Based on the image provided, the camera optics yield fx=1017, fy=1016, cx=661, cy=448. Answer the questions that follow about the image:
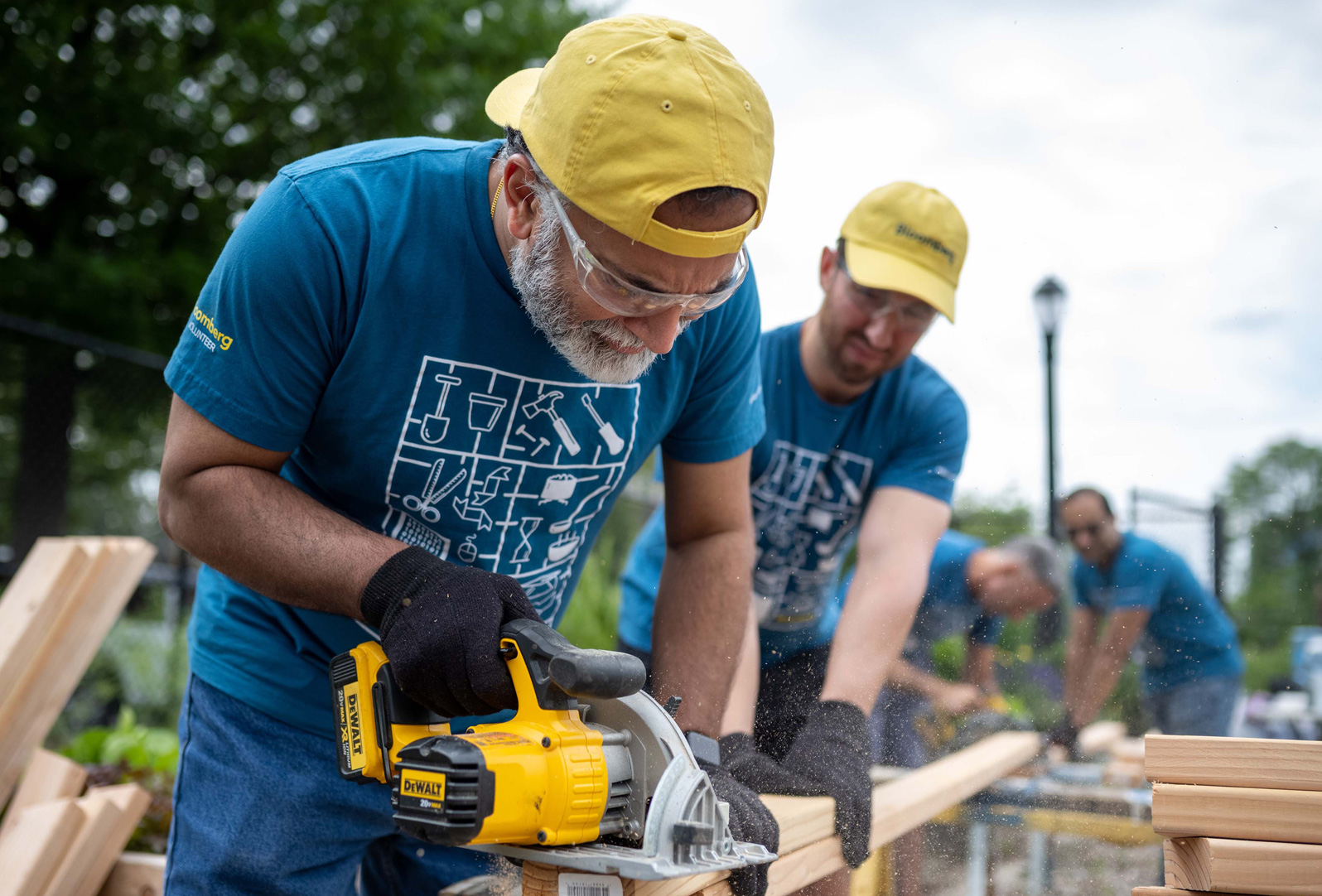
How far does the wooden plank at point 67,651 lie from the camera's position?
8.90 ft

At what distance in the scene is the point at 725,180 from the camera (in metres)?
1.34

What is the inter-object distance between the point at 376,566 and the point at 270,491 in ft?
0.75

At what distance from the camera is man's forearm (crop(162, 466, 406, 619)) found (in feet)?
4.74

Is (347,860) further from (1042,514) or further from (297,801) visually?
(1042,514)

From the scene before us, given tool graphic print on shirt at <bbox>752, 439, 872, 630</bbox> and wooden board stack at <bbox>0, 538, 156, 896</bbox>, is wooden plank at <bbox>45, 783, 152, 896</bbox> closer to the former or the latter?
wooden board stack at <bbox>0, 538, 156, 896</bbox>

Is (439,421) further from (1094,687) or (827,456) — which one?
(1094,687)

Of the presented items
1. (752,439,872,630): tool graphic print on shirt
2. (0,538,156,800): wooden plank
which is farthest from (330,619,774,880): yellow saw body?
(0,538,156,800): wooden plank

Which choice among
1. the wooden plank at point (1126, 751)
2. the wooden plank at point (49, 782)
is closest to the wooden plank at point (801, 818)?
the wooden plank at point (49, 782)

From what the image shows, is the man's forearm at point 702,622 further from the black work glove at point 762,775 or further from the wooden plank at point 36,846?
the wooden plank at point 36,846

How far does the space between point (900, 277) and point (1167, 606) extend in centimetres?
295

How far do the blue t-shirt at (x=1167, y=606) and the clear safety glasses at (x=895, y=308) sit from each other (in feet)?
7.96

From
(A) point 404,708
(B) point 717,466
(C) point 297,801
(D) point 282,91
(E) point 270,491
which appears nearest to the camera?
(A) point 404,708

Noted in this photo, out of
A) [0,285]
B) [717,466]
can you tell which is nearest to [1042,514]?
[717,466]

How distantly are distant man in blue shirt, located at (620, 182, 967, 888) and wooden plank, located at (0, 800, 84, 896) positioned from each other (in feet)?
4.81
